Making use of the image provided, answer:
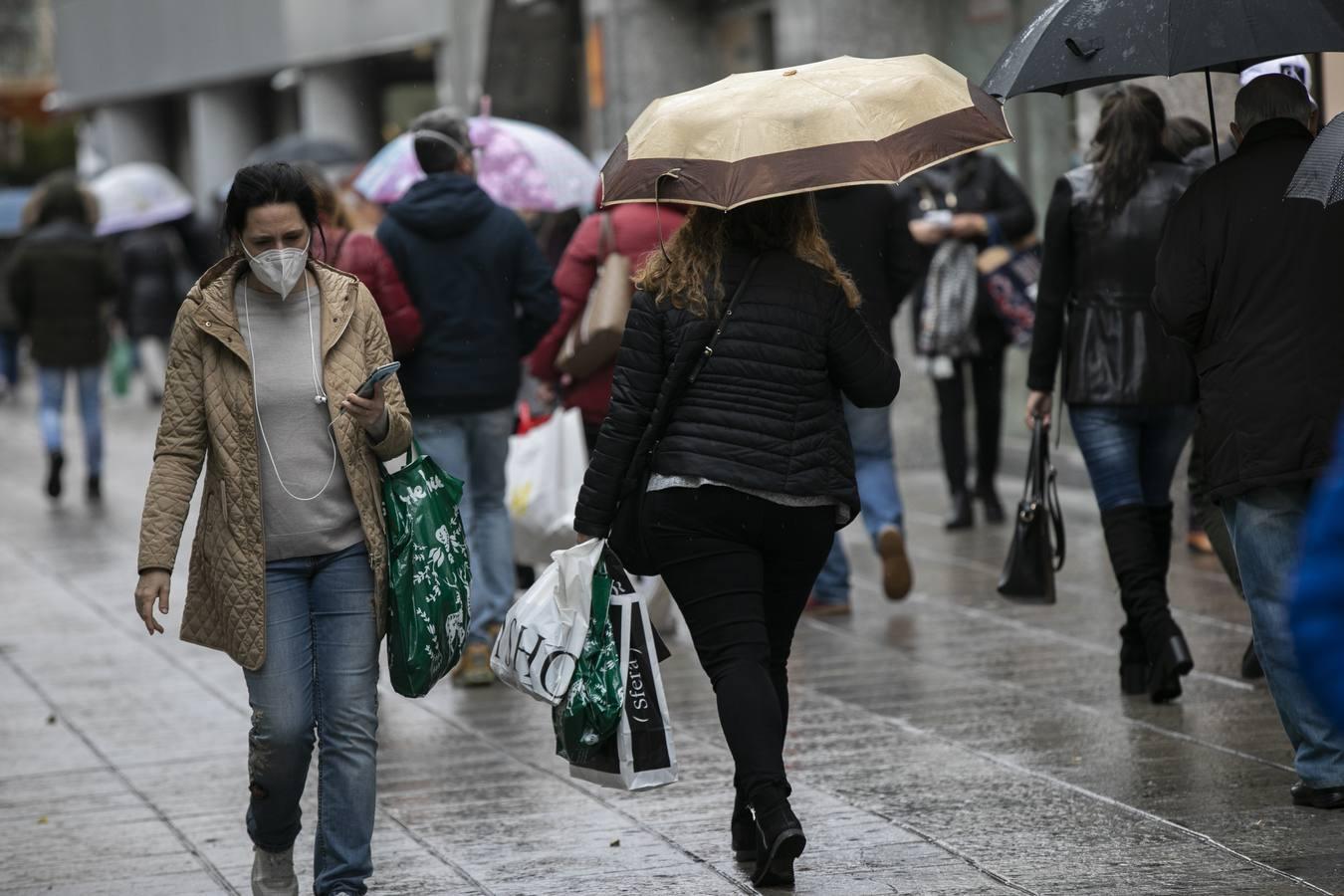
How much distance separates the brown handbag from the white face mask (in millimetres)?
3339

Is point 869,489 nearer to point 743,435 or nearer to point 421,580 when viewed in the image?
point 743,435

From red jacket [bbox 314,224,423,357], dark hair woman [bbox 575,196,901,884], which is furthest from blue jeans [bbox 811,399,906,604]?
dark hair woman [bbox 575,196,901,884]

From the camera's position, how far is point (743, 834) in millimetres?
5352

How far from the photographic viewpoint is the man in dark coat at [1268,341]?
17.7 ft

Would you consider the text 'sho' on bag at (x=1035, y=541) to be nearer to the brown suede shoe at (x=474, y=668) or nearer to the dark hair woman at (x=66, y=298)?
the brown suede shoe at (x=474, y=668)

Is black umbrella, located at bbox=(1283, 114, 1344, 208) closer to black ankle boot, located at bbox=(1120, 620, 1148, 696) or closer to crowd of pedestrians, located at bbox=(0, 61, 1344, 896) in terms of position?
crowd of pedestrians, located at bbox=(0, 61, 1344, 896)

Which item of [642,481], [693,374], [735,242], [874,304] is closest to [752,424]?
[693,374]

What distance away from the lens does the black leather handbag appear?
199 inches

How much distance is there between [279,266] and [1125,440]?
10.6 ft

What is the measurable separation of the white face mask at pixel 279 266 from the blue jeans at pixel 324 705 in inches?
24.3

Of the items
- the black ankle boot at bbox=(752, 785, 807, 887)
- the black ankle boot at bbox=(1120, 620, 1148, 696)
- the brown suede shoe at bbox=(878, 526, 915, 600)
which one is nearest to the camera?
the black ankle boot at bbox=(752, 785, 807, 887)

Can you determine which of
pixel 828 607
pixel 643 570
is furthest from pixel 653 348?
pixel 828 607

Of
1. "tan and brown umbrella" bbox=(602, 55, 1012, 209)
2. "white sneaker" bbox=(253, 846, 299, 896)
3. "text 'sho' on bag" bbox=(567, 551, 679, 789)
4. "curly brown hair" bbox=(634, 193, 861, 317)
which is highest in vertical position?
"tan and brown umbrella" bbox=(602, 55, 1012, 209)

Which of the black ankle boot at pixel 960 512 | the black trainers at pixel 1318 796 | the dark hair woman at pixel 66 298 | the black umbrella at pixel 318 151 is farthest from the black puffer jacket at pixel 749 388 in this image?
the black umbrella at pixel 318 151
